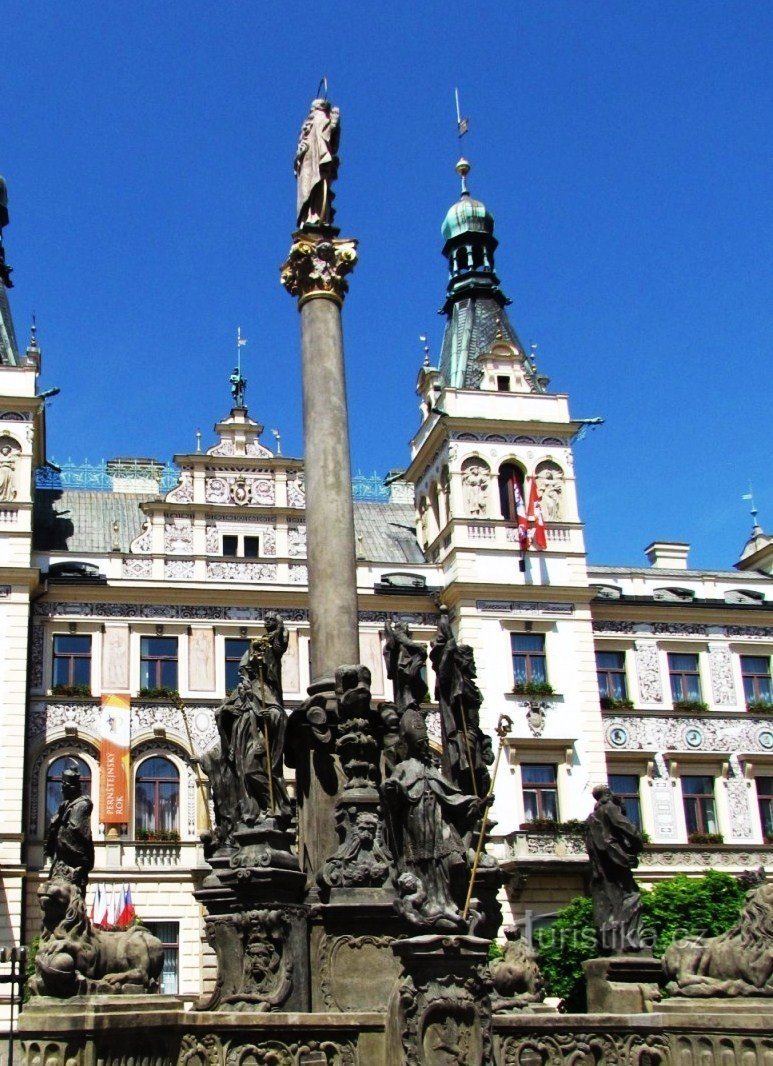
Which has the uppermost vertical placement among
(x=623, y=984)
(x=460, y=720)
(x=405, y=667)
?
(x=405, y=667)

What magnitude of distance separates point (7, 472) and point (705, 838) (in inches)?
821

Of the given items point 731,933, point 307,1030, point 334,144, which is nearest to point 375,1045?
point 307,1030

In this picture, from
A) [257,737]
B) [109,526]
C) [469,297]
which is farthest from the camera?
[469,297]

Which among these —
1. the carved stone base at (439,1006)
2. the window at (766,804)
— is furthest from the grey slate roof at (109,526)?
the carved stone base at (439,1006)

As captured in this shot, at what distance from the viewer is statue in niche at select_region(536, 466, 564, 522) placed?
1481 inches

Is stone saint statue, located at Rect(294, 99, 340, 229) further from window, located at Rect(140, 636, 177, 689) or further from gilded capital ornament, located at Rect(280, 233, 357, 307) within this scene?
window, located at Rect(140, 636, 177, 689)

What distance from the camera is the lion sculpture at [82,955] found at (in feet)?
32.6

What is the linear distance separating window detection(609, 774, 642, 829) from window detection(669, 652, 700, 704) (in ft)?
9.37

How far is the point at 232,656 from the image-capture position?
34750 mm

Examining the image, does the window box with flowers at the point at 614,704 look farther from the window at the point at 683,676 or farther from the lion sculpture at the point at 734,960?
the lion sculpture at the point at 734,960

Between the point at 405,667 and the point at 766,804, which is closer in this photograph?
the point at 405,667

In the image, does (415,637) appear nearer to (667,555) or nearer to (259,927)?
(667,555)

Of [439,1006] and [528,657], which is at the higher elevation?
[528,657]

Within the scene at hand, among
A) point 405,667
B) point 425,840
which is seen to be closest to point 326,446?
point 405,667
